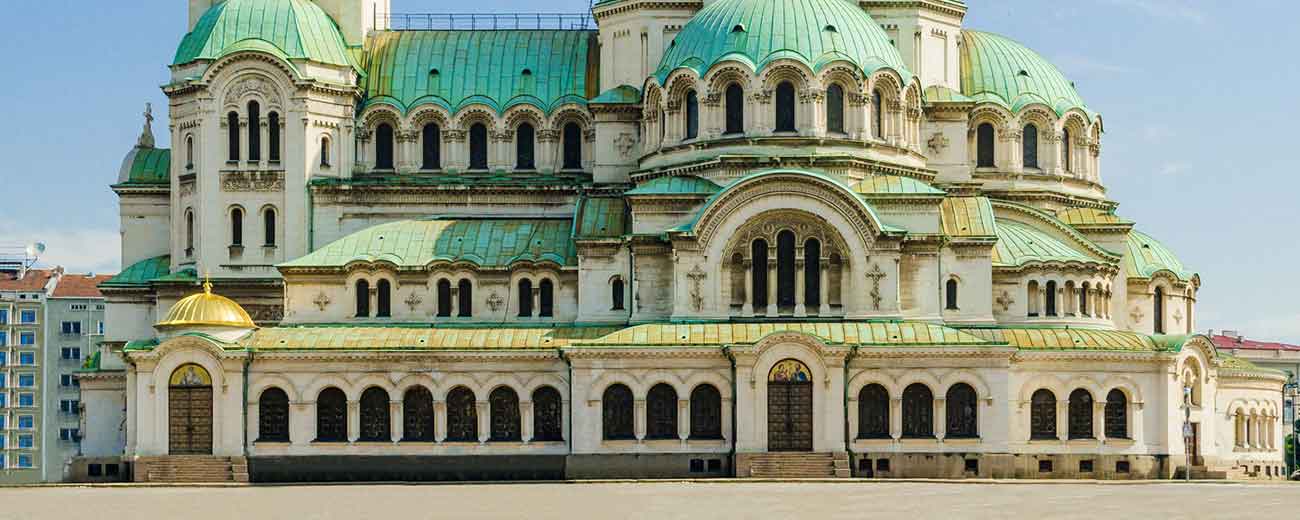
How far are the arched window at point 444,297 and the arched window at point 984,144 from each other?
20687mm

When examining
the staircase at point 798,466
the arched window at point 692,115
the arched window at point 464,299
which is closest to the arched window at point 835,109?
the arched window at point 692,115

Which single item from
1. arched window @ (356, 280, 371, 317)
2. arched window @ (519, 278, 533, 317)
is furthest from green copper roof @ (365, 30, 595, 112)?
arched window @ (519, 278, 533, 317)

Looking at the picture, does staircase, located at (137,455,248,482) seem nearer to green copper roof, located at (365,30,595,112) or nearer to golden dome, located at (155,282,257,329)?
golden dome, located at (155,282,257,329)

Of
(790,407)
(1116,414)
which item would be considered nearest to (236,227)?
(790,407)

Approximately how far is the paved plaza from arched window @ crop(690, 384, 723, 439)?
412 centimetres

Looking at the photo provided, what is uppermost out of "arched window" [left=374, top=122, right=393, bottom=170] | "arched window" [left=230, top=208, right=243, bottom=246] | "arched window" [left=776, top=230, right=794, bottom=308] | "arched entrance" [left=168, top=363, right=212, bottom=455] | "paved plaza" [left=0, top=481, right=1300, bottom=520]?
"arched window" [left=374, top=122, right=393, bottom=170]

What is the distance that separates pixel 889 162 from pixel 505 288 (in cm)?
1378

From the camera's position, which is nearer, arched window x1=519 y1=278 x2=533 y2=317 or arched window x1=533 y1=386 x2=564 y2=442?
arched window x1=533 y1=386 x2=564 y2=442

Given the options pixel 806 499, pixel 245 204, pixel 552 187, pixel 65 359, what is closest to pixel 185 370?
pixel 245 204

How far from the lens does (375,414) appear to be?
Answer: 69875 mm

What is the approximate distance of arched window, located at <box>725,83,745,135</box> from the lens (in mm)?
72688

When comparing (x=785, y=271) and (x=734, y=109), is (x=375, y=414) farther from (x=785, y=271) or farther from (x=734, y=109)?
(x=734, y=109)

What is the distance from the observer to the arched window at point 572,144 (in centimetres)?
8025

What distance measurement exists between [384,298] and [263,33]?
37.8 ft
